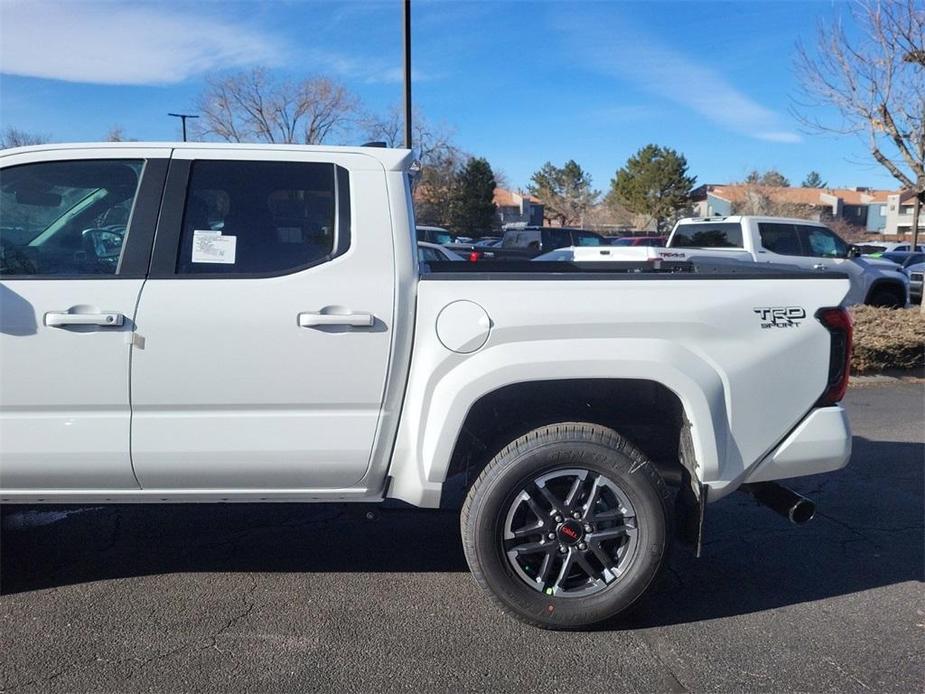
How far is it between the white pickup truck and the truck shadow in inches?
21.5

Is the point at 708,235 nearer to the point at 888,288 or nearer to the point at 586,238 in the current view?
the point at 888,288

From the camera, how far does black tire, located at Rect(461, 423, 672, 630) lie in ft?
10.9

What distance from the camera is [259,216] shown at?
11.3 feet

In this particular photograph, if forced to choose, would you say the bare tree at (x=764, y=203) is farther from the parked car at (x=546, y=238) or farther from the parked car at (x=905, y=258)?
the parked car at (x=546, y=238)

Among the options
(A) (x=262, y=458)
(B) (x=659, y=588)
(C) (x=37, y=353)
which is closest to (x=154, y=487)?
(A) (x=262, y=458)

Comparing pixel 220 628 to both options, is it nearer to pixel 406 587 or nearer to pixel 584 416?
pixel 406 587

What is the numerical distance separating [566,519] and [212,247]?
1.87 m

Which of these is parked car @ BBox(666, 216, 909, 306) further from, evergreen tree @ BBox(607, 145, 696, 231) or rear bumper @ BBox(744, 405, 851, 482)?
evergreen tree @ BBox(607, 145, 696, 231)

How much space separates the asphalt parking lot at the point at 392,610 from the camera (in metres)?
3.08

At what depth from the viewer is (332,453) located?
10.9 ft

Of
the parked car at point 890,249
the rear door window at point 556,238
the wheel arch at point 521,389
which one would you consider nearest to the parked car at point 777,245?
the rear door window at point 556,238

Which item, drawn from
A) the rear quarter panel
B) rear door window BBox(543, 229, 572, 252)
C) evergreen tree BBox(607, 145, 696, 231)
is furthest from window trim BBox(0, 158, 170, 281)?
evergreen tree BBox(607, 145, 696, 231)

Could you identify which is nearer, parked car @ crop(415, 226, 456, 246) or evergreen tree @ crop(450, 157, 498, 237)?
parked car @ crop(415, 226, 456, 246)

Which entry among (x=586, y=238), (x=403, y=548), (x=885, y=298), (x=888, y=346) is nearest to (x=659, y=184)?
(x=586, y=238)
